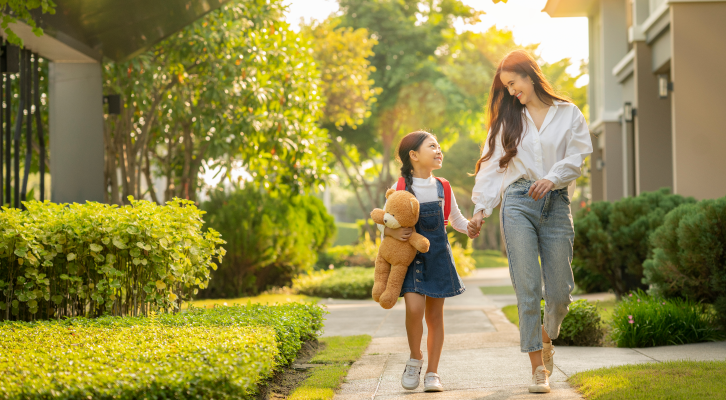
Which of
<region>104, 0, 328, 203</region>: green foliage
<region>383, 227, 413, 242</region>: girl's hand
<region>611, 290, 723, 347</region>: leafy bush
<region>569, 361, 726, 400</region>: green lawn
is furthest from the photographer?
<region>104, 0, 328, 203</region>: green foliage

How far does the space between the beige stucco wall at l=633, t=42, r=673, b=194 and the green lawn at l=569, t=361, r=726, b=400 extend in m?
7.82

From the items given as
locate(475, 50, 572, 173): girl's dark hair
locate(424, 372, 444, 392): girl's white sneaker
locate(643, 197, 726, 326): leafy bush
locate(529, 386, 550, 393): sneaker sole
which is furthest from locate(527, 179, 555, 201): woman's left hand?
locate(643, 197, 726, 326): leafy bush

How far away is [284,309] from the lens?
542 centimetres

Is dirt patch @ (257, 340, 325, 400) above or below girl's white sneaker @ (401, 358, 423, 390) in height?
below

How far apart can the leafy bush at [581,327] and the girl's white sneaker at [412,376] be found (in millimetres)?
1999

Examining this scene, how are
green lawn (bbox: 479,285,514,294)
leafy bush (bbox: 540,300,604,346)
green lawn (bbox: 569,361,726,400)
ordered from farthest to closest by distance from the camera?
green lawn (bbox: 479,285,514,294) → leafy bush (bbox: 540,300,604,346) → green lawn (bbox: 569,361,726,400)

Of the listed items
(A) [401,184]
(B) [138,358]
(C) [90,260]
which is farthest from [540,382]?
(C) [90,260]

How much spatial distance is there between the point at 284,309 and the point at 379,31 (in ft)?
55.1

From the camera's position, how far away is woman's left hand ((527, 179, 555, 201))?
3791mm

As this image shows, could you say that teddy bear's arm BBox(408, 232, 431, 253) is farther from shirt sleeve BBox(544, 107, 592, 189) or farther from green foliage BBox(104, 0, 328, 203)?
green foliage BBox(104, 0, 328, 203)

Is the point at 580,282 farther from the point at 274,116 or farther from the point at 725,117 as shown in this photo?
the point at 274,116

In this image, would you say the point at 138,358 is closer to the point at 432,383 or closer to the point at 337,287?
the point at 432,383

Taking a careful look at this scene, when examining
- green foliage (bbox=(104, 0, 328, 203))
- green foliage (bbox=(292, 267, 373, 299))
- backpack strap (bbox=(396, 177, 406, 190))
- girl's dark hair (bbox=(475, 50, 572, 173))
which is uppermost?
green foliage (bbox=(104, 0, 328, 203))

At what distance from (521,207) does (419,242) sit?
0.64 m
